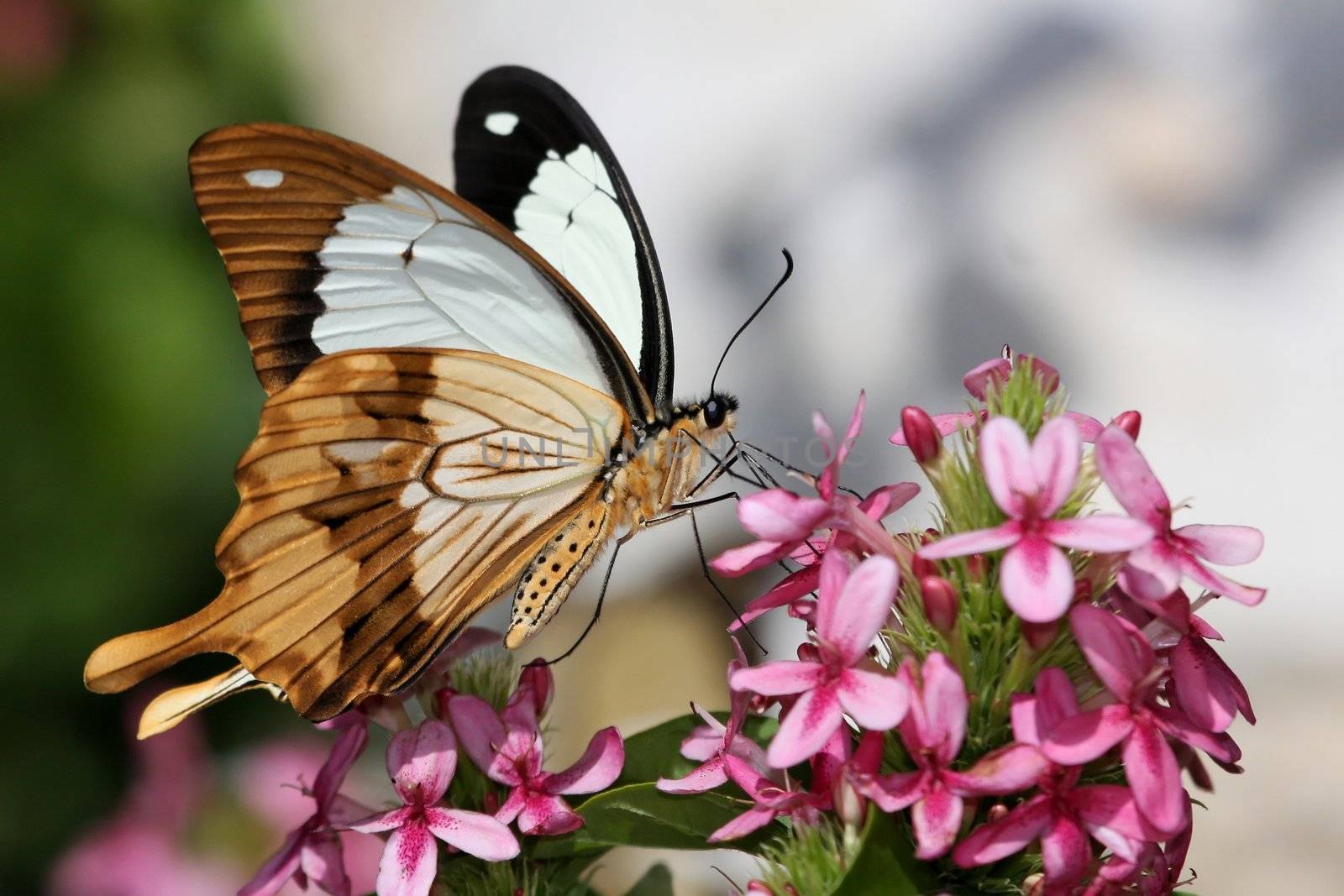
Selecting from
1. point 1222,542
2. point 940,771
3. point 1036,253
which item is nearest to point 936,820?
point 940,771

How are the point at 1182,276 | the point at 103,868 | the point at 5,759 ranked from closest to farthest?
the point at 103,868 < the point at 5,759 < the point at 1182,276

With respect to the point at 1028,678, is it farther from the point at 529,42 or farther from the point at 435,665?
the point at 529,42

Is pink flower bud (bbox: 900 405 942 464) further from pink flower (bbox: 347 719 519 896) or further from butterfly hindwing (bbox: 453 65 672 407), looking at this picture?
butterfly hindwing (bbox: 453 65 672 407)

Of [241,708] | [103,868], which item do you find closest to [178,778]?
[103,868]

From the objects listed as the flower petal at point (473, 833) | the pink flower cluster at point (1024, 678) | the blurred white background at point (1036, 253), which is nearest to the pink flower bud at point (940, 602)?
the pink flower cluster at point (1024, 678)

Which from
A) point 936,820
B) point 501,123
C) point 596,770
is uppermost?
point 501,123

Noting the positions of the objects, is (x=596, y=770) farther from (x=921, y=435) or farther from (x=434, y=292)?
(x=434, y=292)
